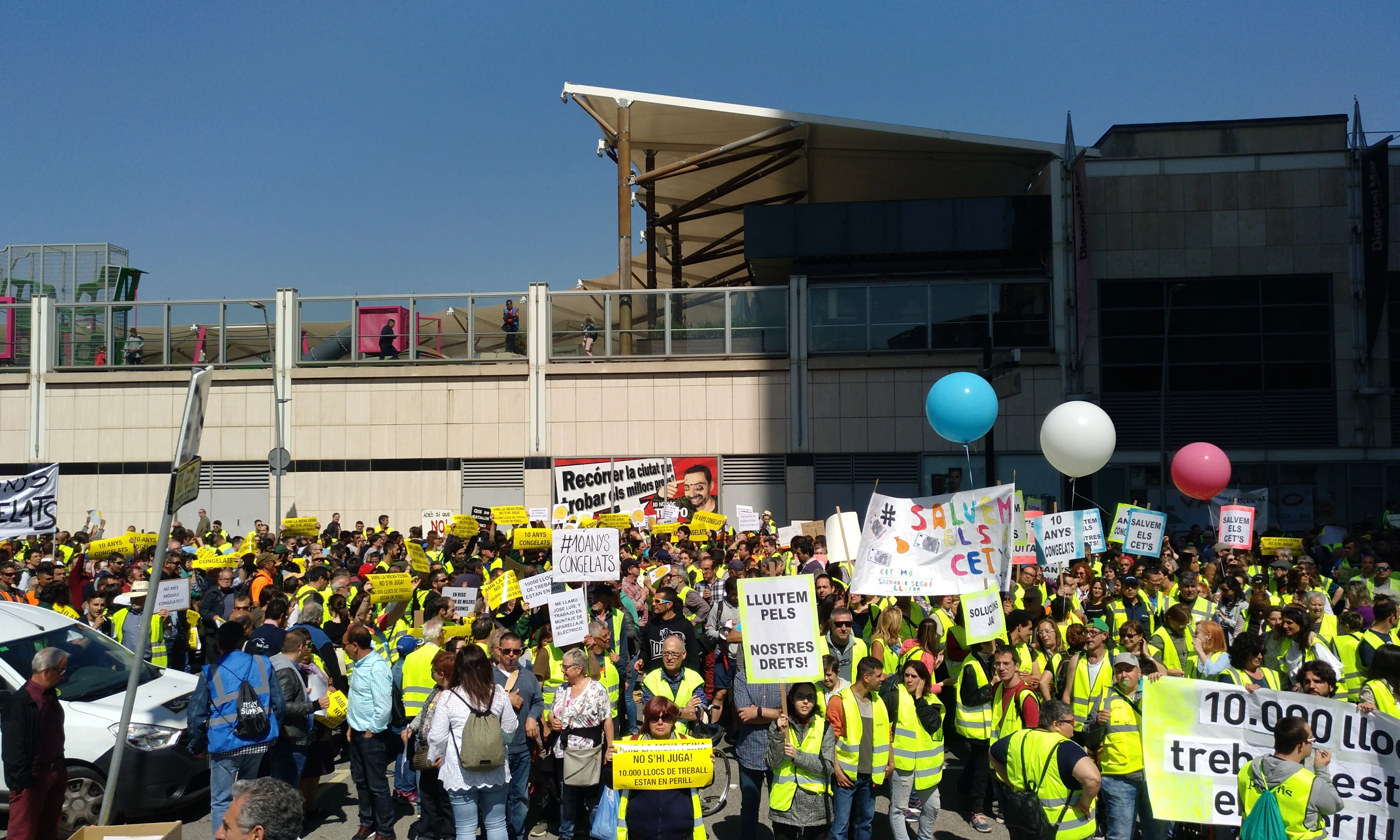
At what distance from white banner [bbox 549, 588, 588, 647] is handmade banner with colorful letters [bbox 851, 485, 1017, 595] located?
273 cm

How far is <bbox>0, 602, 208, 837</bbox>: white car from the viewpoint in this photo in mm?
8672

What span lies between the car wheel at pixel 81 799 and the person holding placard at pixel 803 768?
5.16 metres

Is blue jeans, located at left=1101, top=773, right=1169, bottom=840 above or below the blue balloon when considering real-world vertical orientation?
below

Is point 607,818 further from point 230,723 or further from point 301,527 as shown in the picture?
point 301,527

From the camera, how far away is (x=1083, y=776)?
650 cm

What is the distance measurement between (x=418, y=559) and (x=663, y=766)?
33.9 feet

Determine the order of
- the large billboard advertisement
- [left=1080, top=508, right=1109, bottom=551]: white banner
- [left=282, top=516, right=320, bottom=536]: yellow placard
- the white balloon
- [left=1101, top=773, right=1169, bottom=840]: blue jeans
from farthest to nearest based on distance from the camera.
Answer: the large billboard advertisement → [left=282, top=516, right=320, bottom=536]: yellow placard → [left=1080, top=508, right=1109, bottom=551]: white banner → the white balloon → [left=1101, top=773, right=1169, bottom=840]: blue jeans

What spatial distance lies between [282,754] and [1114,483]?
2564 cm

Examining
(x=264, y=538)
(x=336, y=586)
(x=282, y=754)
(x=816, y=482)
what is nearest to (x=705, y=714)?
(x=282, y=754)

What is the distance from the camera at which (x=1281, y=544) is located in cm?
1797

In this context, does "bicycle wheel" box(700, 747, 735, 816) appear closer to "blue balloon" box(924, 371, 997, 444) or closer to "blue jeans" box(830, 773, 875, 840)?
"blue jeans" box(830, 773, 875, 840)

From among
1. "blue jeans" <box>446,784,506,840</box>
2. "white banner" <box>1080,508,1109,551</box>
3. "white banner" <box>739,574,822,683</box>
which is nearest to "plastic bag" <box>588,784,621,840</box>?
"blue jeans" <box>446,784,506,840</box>

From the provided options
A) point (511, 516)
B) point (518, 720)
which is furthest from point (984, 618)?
point (511, 516)

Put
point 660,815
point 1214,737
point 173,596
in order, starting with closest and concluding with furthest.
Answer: point 660,815, point 1214,737, point 173,596
